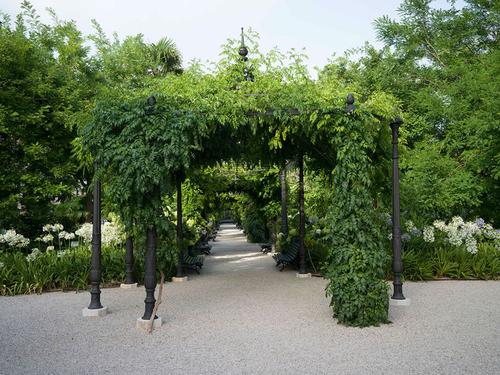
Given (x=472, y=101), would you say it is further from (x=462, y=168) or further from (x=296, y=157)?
(x=296, y=157)

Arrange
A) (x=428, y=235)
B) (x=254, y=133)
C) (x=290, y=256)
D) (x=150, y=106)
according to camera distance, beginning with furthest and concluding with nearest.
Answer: (x=290, y=256) < (x=428, y=235) < (x=254, y=133) < (x=150, y=106)

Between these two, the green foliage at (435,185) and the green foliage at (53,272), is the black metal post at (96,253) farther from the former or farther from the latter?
the green foliage at (435,185)

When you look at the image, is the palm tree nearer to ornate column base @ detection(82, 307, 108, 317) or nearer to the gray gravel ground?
the gray gravel ground

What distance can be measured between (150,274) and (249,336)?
1430mm

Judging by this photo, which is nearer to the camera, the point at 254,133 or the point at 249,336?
the point at 249,336

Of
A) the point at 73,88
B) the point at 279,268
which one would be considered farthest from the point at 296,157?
the point at 73,88

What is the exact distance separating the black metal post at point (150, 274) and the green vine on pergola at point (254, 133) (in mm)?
232

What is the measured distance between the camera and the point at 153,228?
529cm

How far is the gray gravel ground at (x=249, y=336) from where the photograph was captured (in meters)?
3.81

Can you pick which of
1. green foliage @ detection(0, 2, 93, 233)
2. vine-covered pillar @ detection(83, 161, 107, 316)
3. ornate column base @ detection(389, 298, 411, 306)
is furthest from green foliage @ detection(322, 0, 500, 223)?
green foliage @ detection(0, 2, 93, 233)

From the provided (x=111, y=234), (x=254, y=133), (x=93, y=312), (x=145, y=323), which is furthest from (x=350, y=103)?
(x=111, y=234)

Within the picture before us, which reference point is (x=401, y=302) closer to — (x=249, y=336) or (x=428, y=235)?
(x=249, y=336)

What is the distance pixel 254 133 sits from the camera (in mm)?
5488

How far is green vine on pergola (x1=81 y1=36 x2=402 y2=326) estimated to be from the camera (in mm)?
4977
